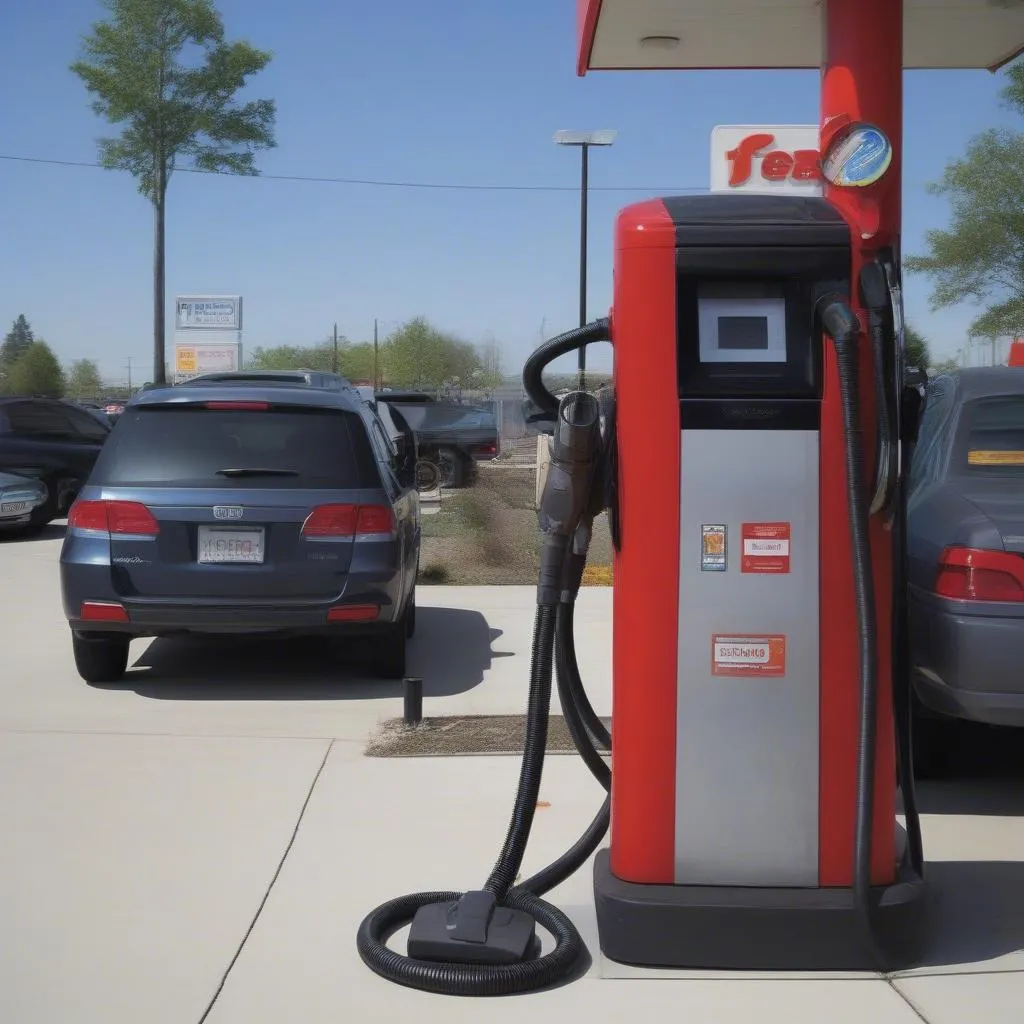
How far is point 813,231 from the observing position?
3561 mm

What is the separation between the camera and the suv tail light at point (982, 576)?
15.1 ft

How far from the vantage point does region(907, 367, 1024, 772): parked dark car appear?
4551 mm

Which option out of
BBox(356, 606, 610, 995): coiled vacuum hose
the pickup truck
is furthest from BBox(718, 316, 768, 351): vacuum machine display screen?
the pickup truck

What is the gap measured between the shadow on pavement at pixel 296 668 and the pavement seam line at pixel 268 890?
1.32 metres

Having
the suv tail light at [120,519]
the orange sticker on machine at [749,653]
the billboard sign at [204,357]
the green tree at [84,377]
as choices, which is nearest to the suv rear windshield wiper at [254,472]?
the suv tail light at [120,519]

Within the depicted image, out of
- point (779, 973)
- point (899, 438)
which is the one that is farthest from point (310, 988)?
point (899, 438)

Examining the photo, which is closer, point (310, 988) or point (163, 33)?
point (310, 988)

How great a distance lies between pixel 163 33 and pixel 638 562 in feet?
109

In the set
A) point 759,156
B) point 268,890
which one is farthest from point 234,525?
point 759,156

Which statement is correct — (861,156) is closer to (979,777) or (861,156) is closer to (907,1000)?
(907,1000)

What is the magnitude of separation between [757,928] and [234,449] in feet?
14.0

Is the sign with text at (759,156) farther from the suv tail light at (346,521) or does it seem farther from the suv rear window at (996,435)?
the suv rear window at (996,435)

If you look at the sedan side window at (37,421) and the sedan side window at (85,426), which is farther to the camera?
the sedan side window at (85,426)

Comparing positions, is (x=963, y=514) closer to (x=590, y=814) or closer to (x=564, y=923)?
(x=590, y=814)
